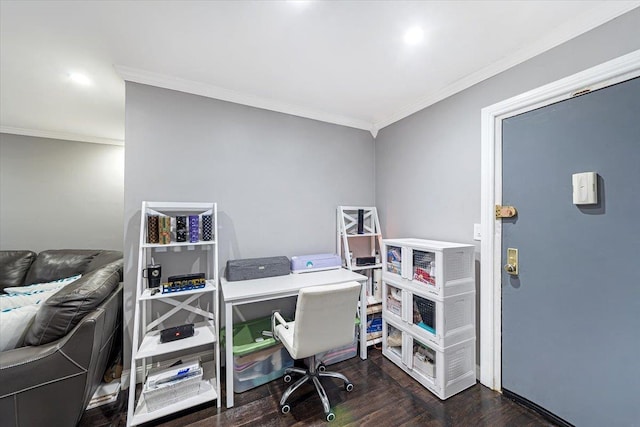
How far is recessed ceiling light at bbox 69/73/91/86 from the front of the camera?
2.02m

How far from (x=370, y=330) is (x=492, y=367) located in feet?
3.40

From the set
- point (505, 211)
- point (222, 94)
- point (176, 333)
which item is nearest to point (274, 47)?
point (222, 94)

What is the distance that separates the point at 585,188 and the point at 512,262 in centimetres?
64

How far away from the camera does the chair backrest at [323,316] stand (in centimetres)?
158

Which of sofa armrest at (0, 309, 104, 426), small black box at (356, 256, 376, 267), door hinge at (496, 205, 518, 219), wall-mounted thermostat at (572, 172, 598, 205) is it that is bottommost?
sofa armrest at (0, 309, 104, 426)

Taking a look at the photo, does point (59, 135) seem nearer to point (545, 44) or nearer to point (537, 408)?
point (545, 44)

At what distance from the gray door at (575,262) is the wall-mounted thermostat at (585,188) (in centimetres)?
3

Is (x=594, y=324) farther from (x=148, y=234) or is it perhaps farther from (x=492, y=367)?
(x=148, y=234)

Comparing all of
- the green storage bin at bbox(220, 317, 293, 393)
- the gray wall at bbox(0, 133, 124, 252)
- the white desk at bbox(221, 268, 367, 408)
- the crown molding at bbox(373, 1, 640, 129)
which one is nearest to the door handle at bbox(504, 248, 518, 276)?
the white desk at bbox(221, 268, 367, 408)

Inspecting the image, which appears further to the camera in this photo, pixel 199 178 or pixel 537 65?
pixel 199 178

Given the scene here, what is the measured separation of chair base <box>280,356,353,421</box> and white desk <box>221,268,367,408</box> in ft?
1.31

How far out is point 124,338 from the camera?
6.52 ft

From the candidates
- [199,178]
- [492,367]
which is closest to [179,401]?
[199,178]

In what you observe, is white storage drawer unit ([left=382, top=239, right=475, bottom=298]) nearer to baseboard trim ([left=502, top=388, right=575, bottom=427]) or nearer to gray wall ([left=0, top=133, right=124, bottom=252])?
baseboard trim ([left=502, top=388, right=575, bottom=427])
